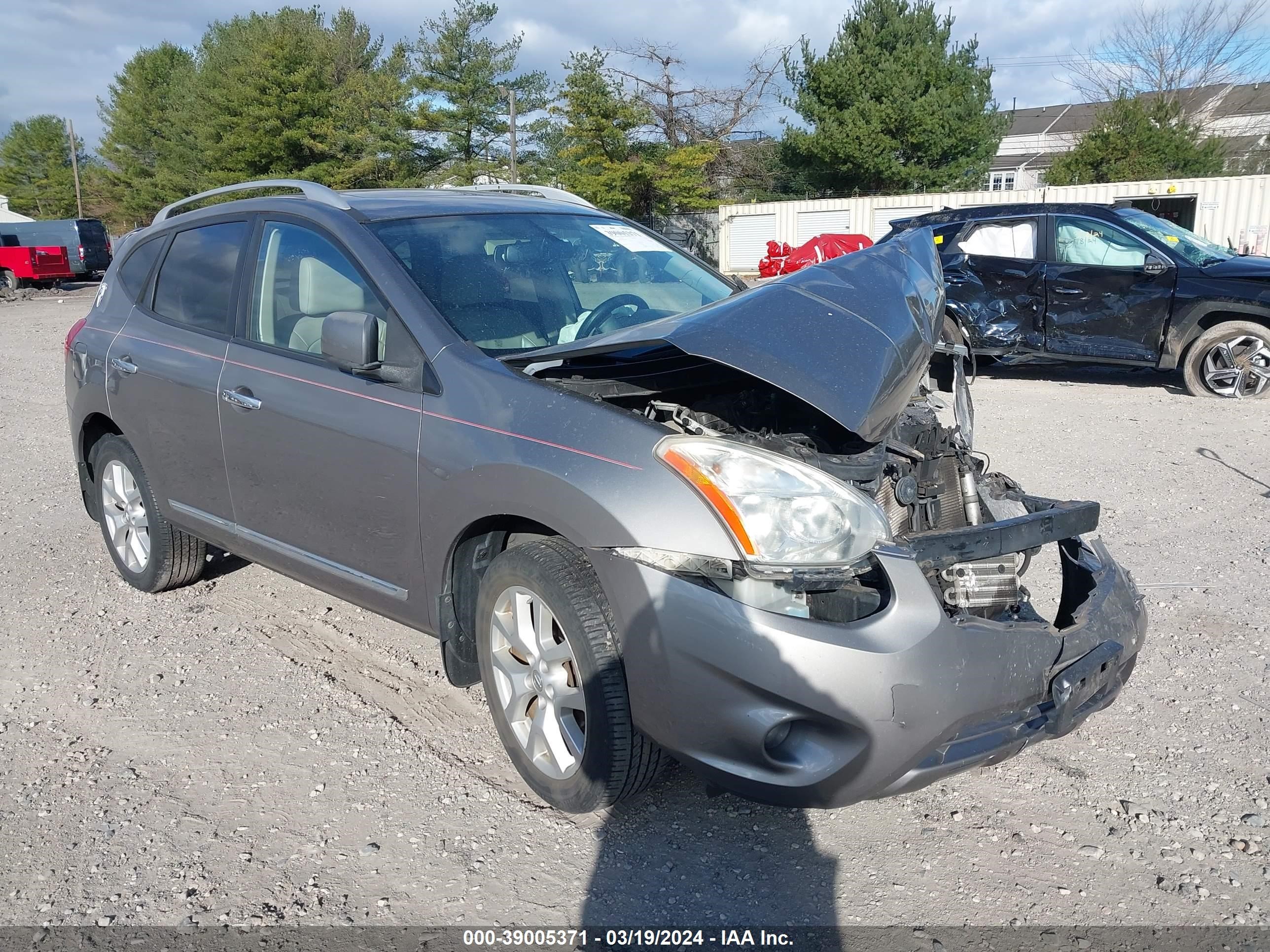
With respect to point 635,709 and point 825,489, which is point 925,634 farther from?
point 635,709

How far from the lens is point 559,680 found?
2.93 m

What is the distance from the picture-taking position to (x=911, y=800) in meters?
3.12

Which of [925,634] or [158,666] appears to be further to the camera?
[158,666]

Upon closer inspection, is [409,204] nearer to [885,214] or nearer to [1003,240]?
[1003,240]

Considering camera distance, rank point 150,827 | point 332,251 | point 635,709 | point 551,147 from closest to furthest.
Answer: point 635,709, point 150,827, point 332,251, point 551,147

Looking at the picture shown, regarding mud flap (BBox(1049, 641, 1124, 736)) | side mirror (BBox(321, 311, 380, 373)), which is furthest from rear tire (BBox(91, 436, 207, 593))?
mud flap (BBox(1049, 641, 1124, 736))

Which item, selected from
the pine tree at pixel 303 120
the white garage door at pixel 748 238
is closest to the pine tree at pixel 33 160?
the pine tree at pixel 303 120

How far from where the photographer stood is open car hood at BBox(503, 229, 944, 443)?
2.68 metres

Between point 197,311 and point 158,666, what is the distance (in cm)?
148

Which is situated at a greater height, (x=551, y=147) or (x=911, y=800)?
(x=551, y=147)

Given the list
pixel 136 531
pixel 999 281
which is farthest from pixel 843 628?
pixel 999 281

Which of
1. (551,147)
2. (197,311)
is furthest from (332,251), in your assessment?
(551,147)

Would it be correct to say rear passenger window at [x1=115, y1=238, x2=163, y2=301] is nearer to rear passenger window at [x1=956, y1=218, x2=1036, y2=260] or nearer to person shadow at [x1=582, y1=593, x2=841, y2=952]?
person shadow at [x1=582, y1=593, x2=841, y2=952]

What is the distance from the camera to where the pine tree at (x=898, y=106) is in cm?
3534
